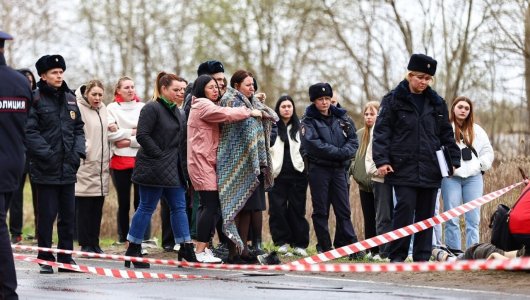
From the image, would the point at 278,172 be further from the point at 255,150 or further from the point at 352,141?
the point at 255,150

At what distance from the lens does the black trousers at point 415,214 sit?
12.1m

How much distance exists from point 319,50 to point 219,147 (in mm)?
22790

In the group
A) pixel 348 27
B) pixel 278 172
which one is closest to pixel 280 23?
pixel 348 27

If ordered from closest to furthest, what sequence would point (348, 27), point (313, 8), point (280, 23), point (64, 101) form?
point (64, 101)
point (348, 27)
point (313, 8)
point (280, 23)

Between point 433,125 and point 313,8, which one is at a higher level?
point 313,8

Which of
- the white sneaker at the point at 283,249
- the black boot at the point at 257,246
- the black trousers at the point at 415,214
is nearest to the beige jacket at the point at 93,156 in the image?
the black boot at the point at 257,246

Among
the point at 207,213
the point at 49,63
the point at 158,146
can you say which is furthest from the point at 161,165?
the point at 49,63

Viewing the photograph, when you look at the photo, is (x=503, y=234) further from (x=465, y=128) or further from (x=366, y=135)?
(x=366, y=135)

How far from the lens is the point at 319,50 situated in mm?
35062

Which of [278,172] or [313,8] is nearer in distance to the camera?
[278,172]

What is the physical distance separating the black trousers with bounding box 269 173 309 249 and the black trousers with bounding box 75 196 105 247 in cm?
229

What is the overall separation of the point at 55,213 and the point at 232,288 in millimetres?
2411

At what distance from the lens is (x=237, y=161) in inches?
491

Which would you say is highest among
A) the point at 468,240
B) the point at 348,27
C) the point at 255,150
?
the point at 348,27
